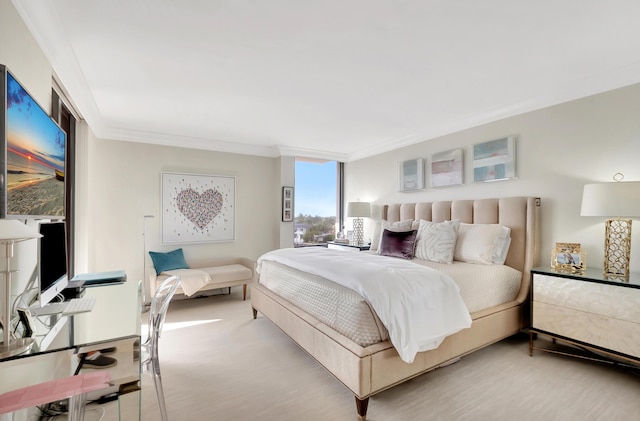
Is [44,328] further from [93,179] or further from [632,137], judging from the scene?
[632,137]

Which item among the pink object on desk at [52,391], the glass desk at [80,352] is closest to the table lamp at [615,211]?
the glass desk at [80,352]

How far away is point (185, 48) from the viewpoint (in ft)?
7.11

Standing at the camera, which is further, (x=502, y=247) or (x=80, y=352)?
(x=502, y=247)

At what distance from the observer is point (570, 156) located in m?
2.83

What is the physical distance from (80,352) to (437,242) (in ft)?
9.82

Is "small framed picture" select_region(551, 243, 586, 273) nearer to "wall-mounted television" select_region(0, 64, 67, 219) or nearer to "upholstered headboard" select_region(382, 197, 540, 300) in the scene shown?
"upholstered headboard" select_region(382, 197, 540, 300)

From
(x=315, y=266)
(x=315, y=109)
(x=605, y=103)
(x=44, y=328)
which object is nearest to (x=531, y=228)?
(x=605, y=103)

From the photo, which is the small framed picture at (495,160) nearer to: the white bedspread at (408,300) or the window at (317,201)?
the white bedspread at (408,300)

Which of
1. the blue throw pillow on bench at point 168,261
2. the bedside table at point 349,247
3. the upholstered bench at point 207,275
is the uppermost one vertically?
the bedside table at point 349,247

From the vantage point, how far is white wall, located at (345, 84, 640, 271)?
2.52 meters

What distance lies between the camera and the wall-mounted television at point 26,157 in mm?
1261

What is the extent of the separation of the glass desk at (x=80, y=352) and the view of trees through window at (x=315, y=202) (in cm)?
406

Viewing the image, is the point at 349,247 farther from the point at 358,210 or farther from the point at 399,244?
the point at 399,244

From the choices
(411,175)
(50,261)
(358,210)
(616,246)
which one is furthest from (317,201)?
(50,261)
